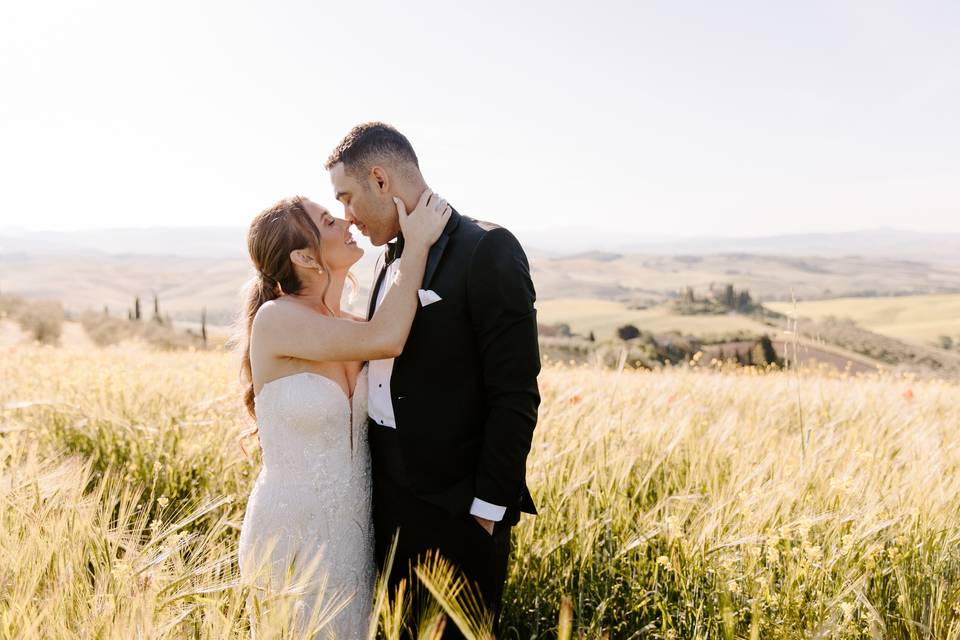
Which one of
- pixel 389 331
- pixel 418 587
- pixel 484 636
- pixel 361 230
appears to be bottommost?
pixel 418 587

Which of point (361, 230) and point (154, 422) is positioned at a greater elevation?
point (361, 230)

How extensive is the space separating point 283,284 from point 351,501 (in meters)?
1.05

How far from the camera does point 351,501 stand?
3.17m

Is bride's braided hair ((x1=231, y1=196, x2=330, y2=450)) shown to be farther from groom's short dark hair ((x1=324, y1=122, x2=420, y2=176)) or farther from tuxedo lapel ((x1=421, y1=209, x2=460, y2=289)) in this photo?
tuxedo lapel ((x1=421, y1=209, x2=460, y2=289))

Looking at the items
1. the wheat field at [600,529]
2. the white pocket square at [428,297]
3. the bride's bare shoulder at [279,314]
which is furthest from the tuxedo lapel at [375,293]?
the wheat field at [600,529]

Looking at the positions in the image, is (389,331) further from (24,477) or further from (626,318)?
(626,318)

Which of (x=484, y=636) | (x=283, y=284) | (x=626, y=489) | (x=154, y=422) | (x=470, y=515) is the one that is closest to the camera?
(x=484, y=636)

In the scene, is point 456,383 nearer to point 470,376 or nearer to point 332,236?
point 470,376

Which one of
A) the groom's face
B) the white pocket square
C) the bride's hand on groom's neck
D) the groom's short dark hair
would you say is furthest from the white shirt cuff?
the groom's short dark hair

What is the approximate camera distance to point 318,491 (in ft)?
10.4

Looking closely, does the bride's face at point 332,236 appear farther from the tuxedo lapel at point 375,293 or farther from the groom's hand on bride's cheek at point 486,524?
the groom's hand on bride's cheek at point 486,524

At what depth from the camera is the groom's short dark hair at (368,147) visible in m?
2.90

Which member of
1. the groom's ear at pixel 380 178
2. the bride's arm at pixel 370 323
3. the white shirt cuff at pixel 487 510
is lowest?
the white shirt cuff at pixel 487 510

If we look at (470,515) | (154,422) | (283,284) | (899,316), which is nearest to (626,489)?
(470,515)
